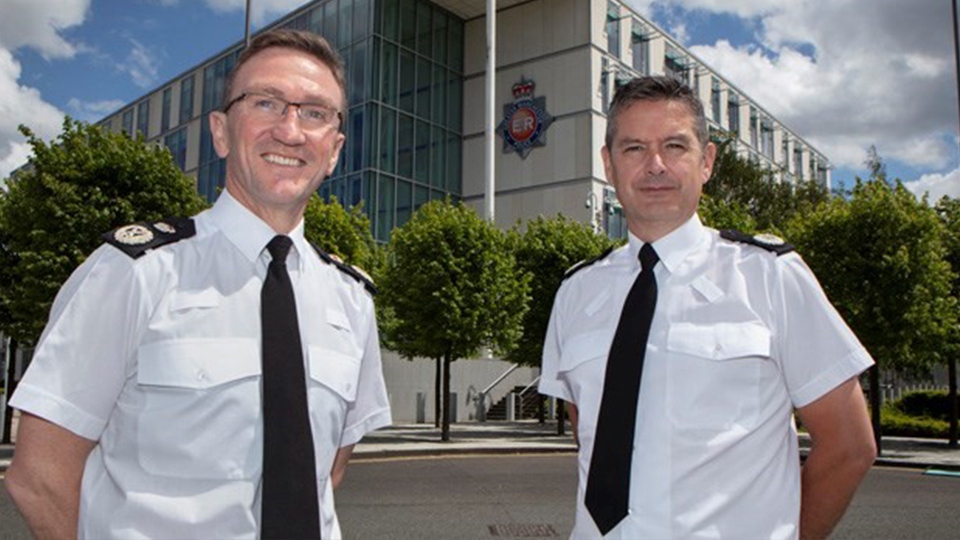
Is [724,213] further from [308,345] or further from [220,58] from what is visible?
[220,58]

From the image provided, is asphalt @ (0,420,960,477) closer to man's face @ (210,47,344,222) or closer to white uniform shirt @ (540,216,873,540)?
man's face @ (210,47,344,222)

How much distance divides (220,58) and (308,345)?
53.3m

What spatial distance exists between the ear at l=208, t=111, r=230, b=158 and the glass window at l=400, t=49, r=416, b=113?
42.2 m

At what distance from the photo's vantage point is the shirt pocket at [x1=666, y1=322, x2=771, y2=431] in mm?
2508

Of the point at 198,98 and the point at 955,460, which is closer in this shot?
the point at 955,460

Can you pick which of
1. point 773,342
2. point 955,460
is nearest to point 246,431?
point 773,342

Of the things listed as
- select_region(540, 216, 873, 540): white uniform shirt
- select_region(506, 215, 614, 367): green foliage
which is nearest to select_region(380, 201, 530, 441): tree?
select_region(506, 215, 614, 367): green foliage

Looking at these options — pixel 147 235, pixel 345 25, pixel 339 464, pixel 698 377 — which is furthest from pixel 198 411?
pixel 345 25

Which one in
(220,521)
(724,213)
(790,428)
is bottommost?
(220,521)

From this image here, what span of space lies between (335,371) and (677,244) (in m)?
1.19

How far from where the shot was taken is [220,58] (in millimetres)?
51562

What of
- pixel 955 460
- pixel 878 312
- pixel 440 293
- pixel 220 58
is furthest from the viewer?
pixel 220 58

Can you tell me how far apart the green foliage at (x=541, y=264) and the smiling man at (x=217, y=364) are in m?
23.1

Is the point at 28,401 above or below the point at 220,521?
above
